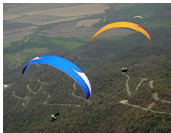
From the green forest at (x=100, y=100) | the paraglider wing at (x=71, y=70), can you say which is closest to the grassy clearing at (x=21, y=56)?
the green forest at (x=100, y=100)

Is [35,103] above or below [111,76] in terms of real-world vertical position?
below

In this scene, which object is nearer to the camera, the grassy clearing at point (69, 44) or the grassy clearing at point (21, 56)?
the grassy clearing at point (21, 56)

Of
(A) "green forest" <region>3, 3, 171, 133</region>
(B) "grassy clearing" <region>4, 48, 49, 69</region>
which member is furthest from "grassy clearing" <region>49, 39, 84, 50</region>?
(A) "green forest" <region>3, 3, 171, 133</region>

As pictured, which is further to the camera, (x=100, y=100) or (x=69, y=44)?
(x=69, y=44)

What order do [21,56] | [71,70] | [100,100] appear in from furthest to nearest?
[21,56] → [100,100] → [71,70]

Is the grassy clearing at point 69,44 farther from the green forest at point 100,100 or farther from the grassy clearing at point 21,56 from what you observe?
the green forest at point 100,100

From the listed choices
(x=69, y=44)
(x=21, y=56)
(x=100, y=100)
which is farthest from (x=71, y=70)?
(x=69, y=44)

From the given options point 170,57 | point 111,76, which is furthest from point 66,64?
point 170,57

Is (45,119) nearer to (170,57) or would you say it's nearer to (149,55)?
(170,57)

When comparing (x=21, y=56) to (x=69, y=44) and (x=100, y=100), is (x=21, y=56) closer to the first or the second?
(x=69, y=44)

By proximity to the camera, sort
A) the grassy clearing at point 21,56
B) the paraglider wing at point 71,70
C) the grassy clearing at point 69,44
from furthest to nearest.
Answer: the grassy clearing at point 69,44, the grassy clearing at point 21,56, the paraglider wing at point 71,70

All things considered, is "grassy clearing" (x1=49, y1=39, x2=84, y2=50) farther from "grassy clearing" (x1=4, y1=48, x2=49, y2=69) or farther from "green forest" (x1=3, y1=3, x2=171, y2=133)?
"green forest" (x1=3, y1=3, x2=171, y2=133)
